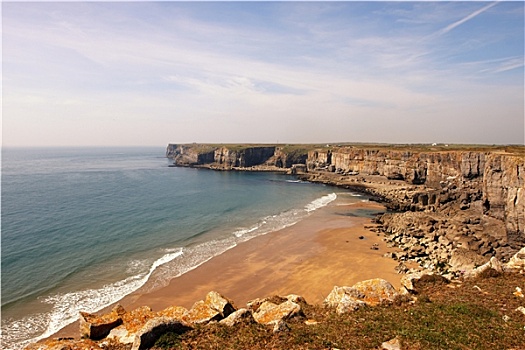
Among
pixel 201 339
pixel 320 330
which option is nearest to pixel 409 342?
pixel 320 330

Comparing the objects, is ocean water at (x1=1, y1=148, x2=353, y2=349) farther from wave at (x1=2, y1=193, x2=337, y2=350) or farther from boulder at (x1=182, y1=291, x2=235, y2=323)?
boulder at (x1=182, y1=291, x2=235, y2=323)

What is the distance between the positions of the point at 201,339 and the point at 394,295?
799 centimetres

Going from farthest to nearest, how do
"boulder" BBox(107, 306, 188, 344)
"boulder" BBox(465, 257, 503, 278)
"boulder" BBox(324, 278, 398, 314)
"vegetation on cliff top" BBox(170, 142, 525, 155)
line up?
"vegetation on cliff top" BBox(170, 142, 525, 155), "boulder" BBox(465, 257, 503, 278), "boulder" BBox(324, 278, 398, 314), "boulder" BBox(107, 306, 188, 344)

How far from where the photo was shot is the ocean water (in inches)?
933

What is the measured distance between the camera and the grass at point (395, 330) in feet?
29.6

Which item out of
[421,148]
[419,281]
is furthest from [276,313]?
[421,148]

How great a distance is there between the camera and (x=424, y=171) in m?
74.0

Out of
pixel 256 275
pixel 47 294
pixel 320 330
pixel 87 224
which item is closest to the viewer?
pixel 320 330

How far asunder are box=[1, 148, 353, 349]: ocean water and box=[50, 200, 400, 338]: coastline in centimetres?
181

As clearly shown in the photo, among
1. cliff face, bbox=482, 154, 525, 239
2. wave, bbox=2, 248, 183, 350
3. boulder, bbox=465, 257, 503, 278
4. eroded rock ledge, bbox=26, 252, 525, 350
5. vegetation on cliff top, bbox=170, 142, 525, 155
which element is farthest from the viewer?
vegetation on cliff top, bbox=170, 142, 525, 155

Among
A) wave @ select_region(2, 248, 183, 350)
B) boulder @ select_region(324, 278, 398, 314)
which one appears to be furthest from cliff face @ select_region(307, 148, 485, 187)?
wave @ select_region(2, 248, 183, 350)

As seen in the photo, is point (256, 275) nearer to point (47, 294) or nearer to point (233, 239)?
point (233, 239)

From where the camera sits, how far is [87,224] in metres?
43.4

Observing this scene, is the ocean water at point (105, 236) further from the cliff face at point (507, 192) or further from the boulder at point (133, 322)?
the cliff face at point (507, 192)
